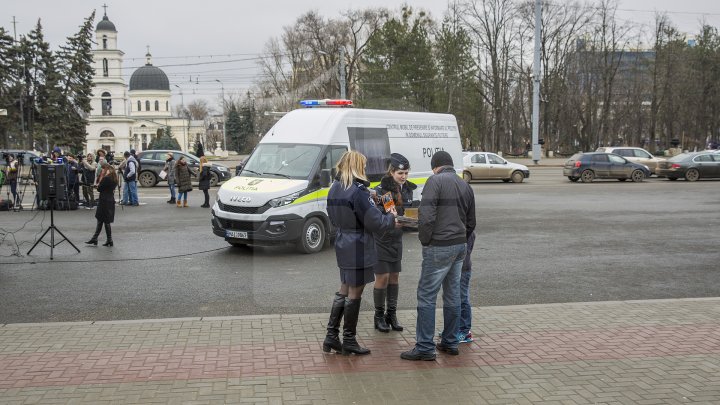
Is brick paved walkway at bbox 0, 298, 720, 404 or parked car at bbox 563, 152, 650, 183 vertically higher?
parked car at bbox 563, 152, 650, 183

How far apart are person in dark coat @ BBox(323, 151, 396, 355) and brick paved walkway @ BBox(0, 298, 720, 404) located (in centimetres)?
32

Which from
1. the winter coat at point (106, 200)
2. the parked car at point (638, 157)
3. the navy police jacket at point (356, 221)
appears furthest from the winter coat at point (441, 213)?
the parked car at point (638, 157)

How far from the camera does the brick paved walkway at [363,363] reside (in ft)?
16.3

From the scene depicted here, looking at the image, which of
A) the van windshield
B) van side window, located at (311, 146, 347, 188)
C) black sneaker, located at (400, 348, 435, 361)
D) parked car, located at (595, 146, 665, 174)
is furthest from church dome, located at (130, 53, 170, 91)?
black sneaker, located at (400, 348, 435, 361)

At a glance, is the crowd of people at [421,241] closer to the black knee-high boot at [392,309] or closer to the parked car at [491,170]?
the black knee-high boot at [392,309]

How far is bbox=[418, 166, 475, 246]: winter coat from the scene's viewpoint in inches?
222

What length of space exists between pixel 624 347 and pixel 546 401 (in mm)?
1664

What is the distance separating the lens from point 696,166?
29516 mm

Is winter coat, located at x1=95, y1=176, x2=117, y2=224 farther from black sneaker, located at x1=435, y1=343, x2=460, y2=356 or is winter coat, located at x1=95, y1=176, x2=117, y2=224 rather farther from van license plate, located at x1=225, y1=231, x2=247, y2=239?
black sneaker, located at x1=435, y1=343, x2=460, y2=356

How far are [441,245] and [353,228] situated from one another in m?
0.83

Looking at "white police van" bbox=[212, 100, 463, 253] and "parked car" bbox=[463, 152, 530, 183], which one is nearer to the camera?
"white police van" bbox=[212, 100, 463, 253]

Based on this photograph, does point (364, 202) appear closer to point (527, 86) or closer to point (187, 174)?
point (187, 174)

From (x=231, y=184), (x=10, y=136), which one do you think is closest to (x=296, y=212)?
(x=231, y=184)

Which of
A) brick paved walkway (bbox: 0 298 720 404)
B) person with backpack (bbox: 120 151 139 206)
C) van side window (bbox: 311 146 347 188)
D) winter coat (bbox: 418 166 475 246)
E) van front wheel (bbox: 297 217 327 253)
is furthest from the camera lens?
person with backpack (bbox: 120 151 139 206)
